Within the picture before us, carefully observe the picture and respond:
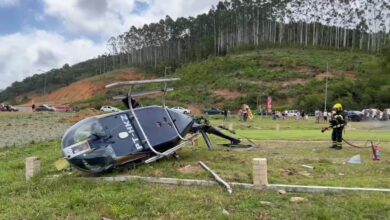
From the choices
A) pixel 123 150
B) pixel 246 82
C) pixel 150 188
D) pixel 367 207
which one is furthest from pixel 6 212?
pixel 246 82

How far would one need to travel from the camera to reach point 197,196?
979cm

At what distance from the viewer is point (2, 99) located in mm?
165625

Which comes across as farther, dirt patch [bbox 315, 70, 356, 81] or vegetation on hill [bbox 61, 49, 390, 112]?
dirt patch [bbox 315, 70, 356, 81]

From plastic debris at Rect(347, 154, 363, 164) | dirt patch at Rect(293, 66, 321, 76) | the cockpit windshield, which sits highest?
the cockpit windshield

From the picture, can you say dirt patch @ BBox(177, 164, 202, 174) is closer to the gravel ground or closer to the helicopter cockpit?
the helicopter cockpit

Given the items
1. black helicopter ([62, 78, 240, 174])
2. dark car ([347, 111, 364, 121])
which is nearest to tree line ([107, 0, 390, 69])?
dark car ([347, 111, 364, 121])

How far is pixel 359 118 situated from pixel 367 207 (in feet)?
151

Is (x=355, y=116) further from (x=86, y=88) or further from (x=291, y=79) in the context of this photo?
(x=86, y=88)

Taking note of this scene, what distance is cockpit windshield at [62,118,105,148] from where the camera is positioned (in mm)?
12523

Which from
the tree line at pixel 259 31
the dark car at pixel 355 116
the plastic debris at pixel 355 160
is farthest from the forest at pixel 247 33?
the plastic debris at pixel 355 160

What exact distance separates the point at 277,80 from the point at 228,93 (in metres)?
9.61

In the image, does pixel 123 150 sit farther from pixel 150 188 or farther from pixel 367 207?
pixel 367 207

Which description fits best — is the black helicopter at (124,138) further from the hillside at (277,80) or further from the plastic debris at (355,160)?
the hillside at (277,80)

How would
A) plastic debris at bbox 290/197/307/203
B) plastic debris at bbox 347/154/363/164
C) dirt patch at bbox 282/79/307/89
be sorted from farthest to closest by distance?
dirt patch at bbox 282/79/307/89
plastic debris at bbox 347/154/363/164
plastic debris at bbox 290/197/307/203
